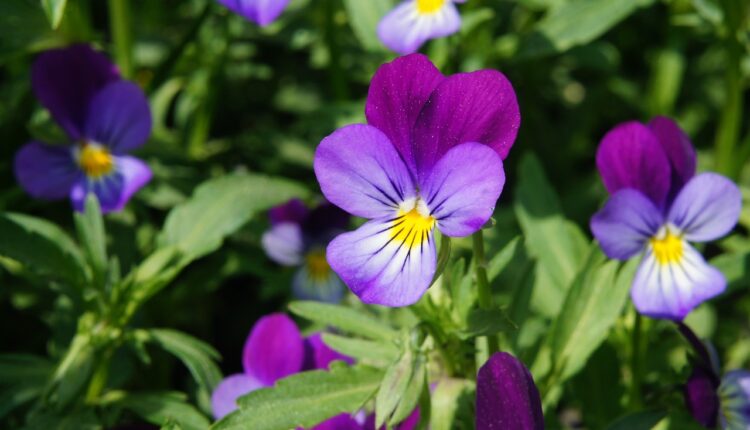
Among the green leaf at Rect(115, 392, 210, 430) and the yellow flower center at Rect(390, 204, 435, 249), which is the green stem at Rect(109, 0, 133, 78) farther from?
the yellow flower center at Rect(390, 204, 435, 249)

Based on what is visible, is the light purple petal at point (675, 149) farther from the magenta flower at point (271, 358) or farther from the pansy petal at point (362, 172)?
the magenta flower at point (271, 358)

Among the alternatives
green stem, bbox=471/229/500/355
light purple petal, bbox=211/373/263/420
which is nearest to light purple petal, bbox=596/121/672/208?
green stem, bbox=471/229/500/355

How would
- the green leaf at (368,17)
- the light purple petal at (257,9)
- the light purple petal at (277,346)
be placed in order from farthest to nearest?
1. the green leaf at (368,17)
2. the light purple petal at (257,9)
3. the light purple petal at (277,346)

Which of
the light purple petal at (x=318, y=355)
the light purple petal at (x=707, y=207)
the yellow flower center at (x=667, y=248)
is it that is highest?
the light purple petal at (x=707, y=207)

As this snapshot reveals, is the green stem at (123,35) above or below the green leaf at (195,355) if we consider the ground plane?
above

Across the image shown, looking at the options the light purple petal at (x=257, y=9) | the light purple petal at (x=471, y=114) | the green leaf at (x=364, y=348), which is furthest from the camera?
the light purple petal at (x=257, y=9)

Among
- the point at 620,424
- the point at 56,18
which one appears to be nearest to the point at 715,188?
the point at 620,424

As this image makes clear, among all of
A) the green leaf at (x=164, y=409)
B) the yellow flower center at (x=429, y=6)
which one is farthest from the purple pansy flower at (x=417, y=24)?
the green leaf at (x=164, y=409)
